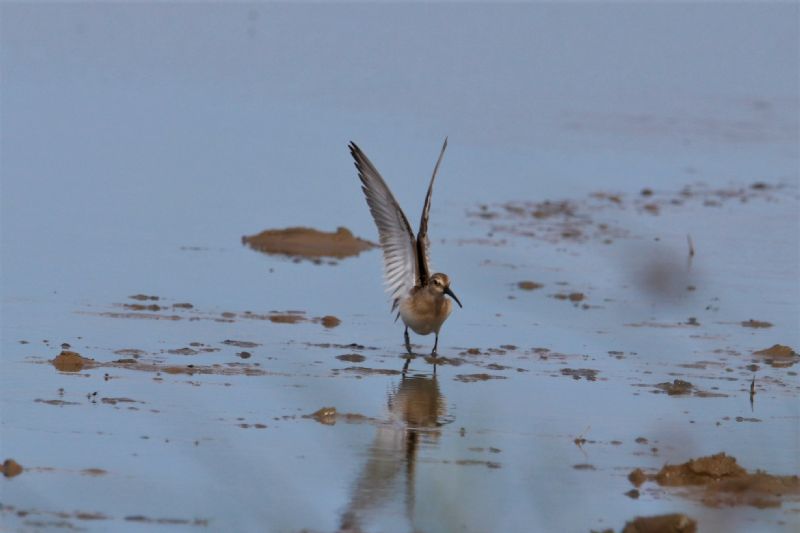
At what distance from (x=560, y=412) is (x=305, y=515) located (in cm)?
267

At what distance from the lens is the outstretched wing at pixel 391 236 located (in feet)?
35.0

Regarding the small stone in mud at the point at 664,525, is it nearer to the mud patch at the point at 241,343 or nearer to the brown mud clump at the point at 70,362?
the brown mud clump at the point at 70,362

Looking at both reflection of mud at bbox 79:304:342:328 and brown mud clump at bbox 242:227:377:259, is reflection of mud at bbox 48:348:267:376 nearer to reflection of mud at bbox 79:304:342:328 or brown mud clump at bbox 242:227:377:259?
reflection of mud at bbox 79:304:342:328

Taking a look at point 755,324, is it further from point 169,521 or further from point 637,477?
point 169,521

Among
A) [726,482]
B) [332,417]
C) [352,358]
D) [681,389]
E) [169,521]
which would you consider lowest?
[169,521]

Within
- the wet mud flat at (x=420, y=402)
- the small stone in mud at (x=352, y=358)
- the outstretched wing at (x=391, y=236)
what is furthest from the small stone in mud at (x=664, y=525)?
the outstretched wing at (x=391, y=236)

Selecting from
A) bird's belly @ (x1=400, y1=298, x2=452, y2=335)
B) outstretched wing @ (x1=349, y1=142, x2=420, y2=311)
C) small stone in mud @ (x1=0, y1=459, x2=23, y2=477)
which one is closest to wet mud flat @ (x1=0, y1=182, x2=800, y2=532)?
small stone in mud @ (x1=0, y1=459, x2=23, y2=477)

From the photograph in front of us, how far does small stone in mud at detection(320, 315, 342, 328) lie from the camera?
10.7 meters

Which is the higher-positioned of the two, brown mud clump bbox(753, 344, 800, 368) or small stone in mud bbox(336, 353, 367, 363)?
brown mud clump bbox(753, 344, 800, 368)

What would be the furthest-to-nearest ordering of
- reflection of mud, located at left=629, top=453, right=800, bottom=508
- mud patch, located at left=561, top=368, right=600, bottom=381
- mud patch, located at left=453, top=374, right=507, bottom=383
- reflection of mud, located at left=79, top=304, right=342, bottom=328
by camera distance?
reflection of mud, located at left=79, top=304, right=342, bottom=328 < mud patch, located at left=561, top=368, right=600, bottom=381 < mud patch, located at left=453, top=374, right=507, bottom=383 < reflection of mud, located at left=629, top=453, right=800, bottom=508

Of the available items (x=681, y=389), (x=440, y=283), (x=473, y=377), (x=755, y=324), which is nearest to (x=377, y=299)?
(x=440, y=283)

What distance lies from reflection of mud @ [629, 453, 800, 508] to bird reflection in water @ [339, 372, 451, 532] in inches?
41.4

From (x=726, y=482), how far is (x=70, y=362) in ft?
12.0

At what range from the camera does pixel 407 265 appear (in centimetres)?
1086
